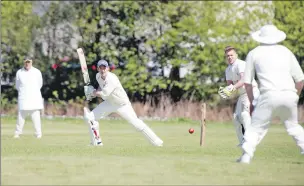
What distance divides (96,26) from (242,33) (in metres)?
5.45

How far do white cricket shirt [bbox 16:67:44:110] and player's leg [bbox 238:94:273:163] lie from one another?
960cm

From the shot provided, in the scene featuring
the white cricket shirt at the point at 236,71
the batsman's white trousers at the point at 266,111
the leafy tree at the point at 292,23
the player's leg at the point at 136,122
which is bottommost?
the player's leg at the point at 136,122

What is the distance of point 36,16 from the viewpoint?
36938 millimetres

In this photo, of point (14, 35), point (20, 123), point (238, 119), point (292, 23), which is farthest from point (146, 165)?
point (14, 35)

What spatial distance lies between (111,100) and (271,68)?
15.4ft

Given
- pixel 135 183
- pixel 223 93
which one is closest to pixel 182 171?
pixel 135 183

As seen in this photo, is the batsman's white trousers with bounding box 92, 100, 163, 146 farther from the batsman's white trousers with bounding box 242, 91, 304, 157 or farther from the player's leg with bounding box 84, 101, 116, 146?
the batsman's white trousers with bounding box 242, 91, 304, 157

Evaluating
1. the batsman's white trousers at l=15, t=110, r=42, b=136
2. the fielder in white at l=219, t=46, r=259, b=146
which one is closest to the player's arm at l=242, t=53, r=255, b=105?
the fielder in white at l=219, t=46, r=259, b=146

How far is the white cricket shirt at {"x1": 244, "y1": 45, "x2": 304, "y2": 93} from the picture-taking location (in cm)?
1256

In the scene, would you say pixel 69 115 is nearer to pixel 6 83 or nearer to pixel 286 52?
pixel 6 83

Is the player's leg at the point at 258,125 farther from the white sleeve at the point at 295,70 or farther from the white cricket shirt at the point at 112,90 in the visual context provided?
the white cricket shirt at the point at 112,90

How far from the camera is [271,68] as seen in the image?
12.6 metres

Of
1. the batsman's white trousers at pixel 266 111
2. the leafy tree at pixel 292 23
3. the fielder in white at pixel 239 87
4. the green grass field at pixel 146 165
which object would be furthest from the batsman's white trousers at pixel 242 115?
the leafy tree at pixel 292 23

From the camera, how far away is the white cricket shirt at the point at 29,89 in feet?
70.0
